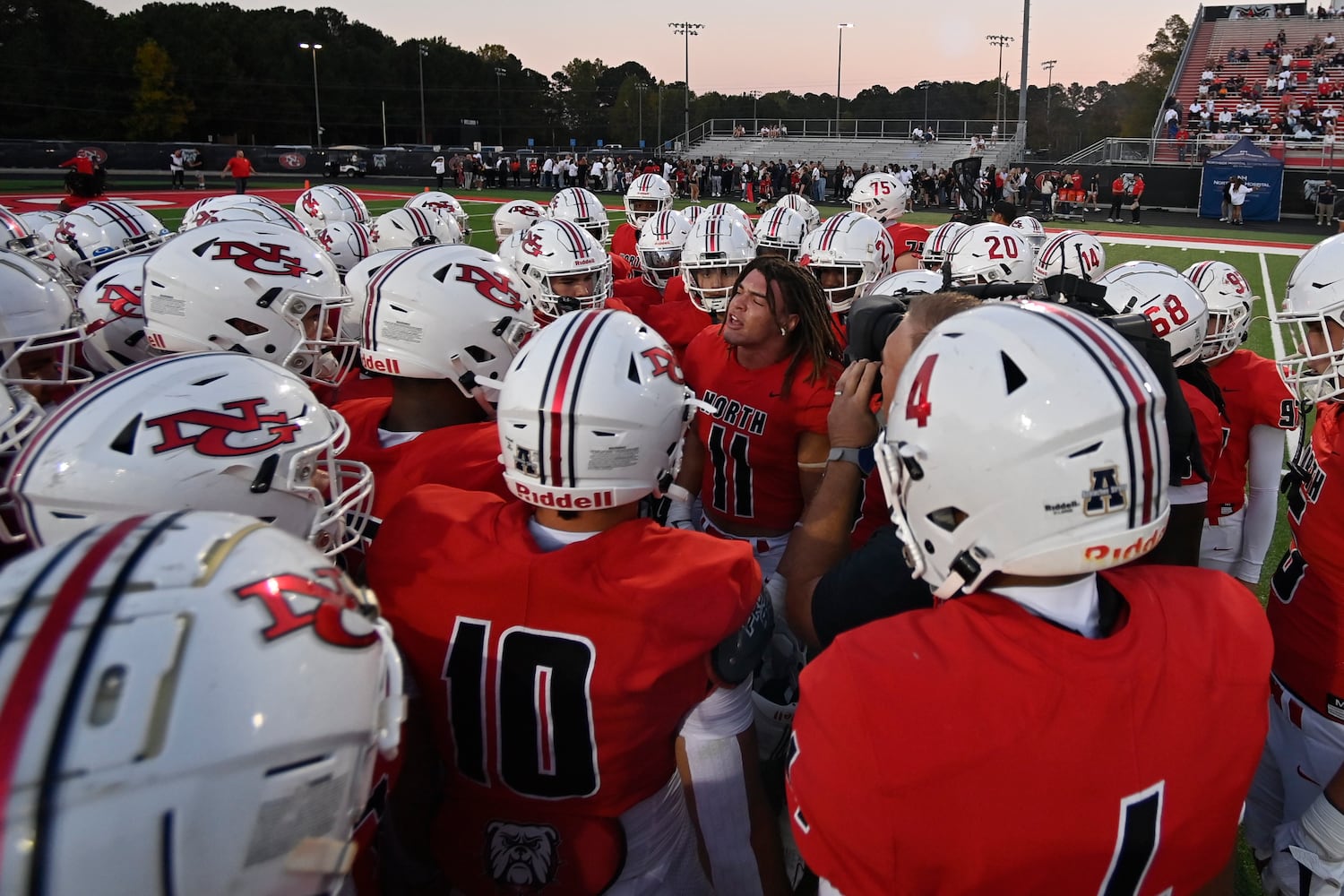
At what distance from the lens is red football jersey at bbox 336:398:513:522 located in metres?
2.77

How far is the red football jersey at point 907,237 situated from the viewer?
30.2ft

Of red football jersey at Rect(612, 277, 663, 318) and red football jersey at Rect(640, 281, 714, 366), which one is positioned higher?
red football jersey at Rect(612, 277, 663, 318)

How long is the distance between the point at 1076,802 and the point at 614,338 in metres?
1.49

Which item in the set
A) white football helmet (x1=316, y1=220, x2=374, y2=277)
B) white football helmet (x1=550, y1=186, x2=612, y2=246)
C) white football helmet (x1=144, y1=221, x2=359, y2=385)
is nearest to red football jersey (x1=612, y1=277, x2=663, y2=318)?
white football helmet (x1=550, y1=186, x2=612, y2=246)

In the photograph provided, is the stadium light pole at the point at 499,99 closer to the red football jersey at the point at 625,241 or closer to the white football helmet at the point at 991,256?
the red football jersey at the point at 625,241

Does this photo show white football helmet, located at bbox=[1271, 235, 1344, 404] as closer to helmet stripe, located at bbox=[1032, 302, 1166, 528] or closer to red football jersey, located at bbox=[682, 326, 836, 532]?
red football jersey, located at bbox=[682, 326, 836, 532]

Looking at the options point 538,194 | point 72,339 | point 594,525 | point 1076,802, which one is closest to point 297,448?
point 594,525

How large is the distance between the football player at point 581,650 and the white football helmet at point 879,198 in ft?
27.0

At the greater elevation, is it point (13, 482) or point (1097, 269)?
point (1097, 269)

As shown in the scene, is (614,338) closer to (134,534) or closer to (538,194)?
(134,534)

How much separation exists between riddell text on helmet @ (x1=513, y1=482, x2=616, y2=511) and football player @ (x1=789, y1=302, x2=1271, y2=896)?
30.8 inches

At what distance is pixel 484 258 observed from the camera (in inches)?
138

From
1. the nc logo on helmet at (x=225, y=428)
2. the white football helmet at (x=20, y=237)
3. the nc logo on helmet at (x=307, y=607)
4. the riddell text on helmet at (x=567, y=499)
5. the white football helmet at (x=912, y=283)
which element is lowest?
the riddell text on helmet at (x=567, y=499)

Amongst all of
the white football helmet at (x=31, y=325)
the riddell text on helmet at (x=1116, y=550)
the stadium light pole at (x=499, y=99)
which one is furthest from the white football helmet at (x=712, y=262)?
the stadium light pole at (x=499, y=99)
